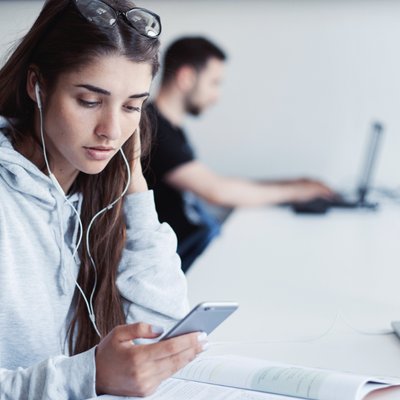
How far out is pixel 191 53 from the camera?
281cm

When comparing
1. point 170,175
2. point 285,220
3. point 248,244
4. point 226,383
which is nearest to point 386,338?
point 226,383

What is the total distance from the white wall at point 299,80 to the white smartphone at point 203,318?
235 centimetres

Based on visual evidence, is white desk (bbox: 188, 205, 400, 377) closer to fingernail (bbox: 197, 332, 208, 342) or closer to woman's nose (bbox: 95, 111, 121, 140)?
fingernail (bbox: 197, 332, 208, 342)

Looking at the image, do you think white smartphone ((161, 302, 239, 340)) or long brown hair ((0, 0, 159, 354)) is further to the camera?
long brown hair ((0, 0, 159, 354))

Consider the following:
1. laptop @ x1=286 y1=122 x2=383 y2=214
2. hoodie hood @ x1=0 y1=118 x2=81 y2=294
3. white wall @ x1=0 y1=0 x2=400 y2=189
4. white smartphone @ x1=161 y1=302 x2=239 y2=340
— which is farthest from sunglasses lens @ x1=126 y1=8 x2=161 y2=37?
white wall @ x1=0 y1=0 x2=400 y2=189

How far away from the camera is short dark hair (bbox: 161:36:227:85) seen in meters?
2.78

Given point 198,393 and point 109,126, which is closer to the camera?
point 198,393

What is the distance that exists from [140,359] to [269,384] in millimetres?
182

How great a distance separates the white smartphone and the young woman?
131 mm

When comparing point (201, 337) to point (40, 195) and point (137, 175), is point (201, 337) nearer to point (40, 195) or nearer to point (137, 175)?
point (40, 195)

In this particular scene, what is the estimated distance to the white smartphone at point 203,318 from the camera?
823 mm

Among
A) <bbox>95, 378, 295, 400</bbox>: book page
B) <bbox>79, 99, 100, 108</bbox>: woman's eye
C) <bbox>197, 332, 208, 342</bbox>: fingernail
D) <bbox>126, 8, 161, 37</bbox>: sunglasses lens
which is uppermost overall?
<bbox>126, 8, 161, 37</bbox>: sunglasses lens

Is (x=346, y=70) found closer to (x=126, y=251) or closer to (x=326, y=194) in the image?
(x=326, y=194)

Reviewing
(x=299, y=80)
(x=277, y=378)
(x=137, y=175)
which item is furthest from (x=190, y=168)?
(x=277, y=378)
